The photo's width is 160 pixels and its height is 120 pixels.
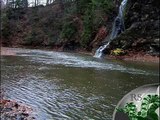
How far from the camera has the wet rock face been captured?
2903 centimetres

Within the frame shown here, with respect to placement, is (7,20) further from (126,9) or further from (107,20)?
(126,9)

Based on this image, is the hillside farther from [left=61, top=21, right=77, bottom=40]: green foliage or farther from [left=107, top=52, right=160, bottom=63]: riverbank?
[left=107, top=52, right=160, bottom=63]: riverbank

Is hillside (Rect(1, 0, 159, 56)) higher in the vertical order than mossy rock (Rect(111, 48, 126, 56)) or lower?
higher

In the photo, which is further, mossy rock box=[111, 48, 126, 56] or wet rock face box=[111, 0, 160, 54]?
wet rock face box=[111, 0, 160, 54]

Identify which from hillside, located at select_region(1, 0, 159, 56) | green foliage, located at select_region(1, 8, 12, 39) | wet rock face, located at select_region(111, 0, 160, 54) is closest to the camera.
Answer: wet rock face, located at select_region(111, 0, 160, 54)

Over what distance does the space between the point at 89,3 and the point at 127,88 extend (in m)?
30.2

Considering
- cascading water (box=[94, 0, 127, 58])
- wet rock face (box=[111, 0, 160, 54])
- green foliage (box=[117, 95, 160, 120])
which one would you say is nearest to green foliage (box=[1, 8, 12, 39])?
cascading water (box=[94, 0, 127, 58])

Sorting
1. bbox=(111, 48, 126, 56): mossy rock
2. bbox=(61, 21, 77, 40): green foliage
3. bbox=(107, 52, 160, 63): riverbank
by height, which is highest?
bbox=(61, 21, 77, 40): green foliage

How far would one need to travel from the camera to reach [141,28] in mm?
31094

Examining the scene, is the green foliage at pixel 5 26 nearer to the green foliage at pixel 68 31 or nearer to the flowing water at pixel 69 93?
the green foliage at pixel 68 31

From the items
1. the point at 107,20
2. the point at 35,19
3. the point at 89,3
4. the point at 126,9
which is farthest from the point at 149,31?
the point at 35,19

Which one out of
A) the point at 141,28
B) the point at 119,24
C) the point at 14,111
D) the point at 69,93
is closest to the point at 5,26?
the point at 119,24

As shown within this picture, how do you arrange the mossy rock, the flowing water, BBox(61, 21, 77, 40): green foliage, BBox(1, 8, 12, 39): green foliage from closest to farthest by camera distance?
the flowing water, the mossy rock, BBox(61, 21, 77, 40): green foliage, BBox(1, 8, 12, 39): green foliage

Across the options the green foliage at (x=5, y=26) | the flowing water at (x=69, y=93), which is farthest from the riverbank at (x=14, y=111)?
the green foliage at (x=5, y=26)
